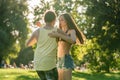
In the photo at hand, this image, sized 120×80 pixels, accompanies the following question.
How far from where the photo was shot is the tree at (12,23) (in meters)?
55.0

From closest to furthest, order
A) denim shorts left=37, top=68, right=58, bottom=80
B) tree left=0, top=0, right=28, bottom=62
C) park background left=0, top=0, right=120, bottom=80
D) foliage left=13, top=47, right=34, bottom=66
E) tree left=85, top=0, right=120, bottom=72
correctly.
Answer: denim shorts left=37, top=68, right=58, bottom=80
park background left=0, top=0, right=120, bottom=80
tree left=85, top=0, right=120, bottom=72
tree left=0, top=0, right=28, bottom=62
foliage left=13, top=47, right=34, bottom=66

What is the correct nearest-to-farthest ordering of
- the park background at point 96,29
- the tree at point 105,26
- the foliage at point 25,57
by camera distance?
1. the park background at point 96,29
2. the tree at point 105,26
3. the foliage at point 25,57

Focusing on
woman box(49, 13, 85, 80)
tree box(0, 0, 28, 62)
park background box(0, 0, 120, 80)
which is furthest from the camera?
tree box(0, 0, 28, 62)

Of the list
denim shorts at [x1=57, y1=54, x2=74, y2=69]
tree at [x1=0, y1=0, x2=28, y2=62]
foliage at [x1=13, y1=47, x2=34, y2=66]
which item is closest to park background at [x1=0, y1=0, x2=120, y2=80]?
tree at [x1=0, y1=0, x2=28, y2=62]

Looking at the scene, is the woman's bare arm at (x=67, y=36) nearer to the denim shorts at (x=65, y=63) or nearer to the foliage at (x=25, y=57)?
the denim shorts at (x=65, y=63)

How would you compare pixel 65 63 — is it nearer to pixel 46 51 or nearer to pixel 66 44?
pixel 66 44

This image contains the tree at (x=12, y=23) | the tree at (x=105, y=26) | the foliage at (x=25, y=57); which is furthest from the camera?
the foliage at (x=25, y=57)

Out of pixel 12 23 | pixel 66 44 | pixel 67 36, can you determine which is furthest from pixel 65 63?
pixel 12 23

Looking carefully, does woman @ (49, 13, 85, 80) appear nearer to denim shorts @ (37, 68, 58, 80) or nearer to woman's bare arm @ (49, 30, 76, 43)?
woman's bare arm @ (49, 30, 76, 43)

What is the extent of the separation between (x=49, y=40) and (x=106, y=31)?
1369 inches

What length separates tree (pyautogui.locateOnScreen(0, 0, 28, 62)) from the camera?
55.0 meters

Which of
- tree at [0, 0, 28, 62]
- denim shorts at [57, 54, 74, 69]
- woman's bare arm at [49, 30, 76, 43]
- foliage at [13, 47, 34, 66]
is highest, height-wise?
tree at [0, 0, 28, 62]

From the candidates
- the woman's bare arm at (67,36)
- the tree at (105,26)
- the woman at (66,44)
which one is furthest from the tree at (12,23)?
the woman's bare arm at (67,36)

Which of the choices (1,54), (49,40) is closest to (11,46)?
(1,54)
